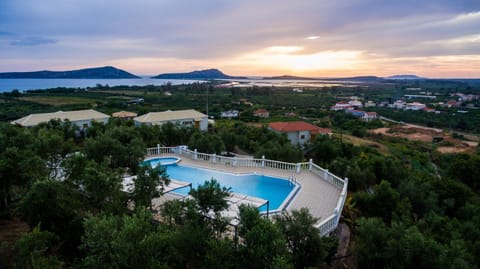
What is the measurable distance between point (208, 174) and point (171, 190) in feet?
12.7

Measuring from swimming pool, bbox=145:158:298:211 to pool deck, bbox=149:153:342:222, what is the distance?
340mm

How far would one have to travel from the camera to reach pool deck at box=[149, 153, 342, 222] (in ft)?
31.6

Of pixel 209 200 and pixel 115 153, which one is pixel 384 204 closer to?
pixel 209 200

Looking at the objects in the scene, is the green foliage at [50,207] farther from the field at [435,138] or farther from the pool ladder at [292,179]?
the field at [435,138]

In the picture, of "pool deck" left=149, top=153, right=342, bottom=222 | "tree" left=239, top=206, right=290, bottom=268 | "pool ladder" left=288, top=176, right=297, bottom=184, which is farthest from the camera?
"pool ladder" left=288, top=176, right=297, bottom=184

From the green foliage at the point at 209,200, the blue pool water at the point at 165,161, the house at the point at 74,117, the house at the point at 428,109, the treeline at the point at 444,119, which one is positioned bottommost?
the treeline at the point at 444,119

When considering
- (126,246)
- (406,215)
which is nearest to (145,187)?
(126,246)

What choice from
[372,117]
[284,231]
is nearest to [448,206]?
[284,231]

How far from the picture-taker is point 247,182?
41.9 ft

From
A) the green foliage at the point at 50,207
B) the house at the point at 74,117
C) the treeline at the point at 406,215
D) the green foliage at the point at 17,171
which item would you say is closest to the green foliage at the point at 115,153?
the green foliage at the point at 17,171

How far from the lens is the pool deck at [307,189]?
31.6 ft

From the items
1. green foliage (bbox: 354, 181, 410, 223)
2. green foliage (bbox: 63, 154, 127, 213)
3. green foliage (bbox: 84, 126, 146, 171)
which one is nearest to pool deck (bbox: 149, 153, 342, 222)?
green foliage (bbox: 354, 181, 410, 223)

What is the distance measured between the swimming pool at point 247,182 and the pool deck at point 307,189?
1.11 ft

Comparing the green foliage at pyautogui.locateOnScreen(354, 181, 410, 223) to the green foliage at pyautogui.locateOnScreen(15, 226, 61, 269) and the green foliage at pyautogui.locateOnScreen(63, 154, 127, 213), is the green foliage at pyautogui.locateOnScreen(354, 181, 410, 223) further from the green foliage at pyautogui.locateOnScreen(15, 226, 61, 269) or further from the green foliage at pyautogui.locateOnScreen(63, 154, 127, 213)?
the green foliage at pyautogui.locateOnScreen(15, 226, 61, 269)
